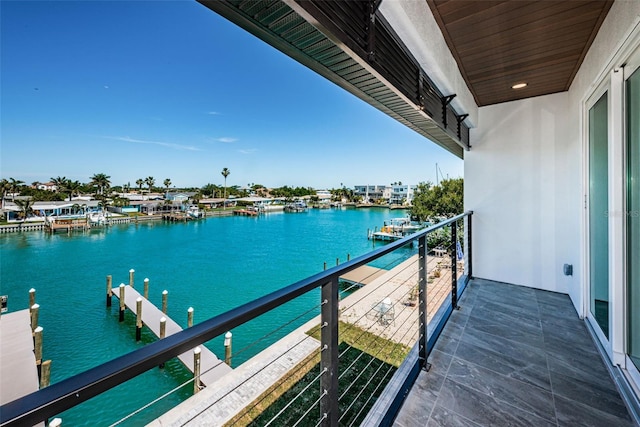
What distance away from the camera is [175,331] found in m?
7.48

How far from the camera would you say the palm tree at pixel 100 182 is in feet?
109

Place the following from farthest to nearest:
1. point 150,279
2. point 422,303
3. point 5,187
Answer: point 5,187 → point 150,279 → point 422,303

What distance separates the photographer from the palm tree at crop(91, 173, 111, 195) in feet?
109

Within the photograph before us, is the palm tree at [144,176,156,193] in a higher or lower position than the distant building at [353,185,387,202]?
higher

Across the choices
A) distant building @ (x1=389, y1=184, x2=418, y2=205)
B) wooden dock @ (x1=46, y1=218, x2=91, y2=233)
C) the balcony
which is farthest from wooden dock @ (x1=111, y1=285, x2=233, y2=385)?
distant building @ (x1=389, y1=184, x2=418, y2=205)

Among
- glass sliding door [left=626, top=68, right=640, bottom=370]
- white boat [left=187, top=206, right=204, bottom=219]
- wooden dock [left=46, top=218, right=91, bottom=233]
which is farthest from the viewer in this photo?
white boat [left=187, top=206, right=204, bottom=219]

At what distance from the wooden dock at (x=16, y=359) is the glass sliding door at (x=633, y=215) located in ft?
24.5

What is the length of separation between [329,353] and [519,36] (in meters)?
2.46

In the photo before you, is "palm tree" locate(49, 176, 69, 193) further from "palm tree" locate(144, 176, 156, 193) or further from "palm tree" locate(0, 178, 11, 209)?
"palm tree" locate(144, 176, 156, 193)

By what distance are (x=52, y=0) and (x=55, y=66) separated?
16.2 ft

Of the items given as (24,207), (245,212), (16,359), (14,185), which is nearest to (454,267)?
(16,359)

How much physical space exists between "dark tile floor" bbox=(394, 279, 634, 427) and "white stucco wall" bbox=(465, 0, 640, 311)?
769mm

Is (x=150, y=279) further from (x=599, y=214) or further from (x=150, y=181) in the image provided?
(x=150, y=181)

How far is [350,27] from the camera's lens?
1.18 m
